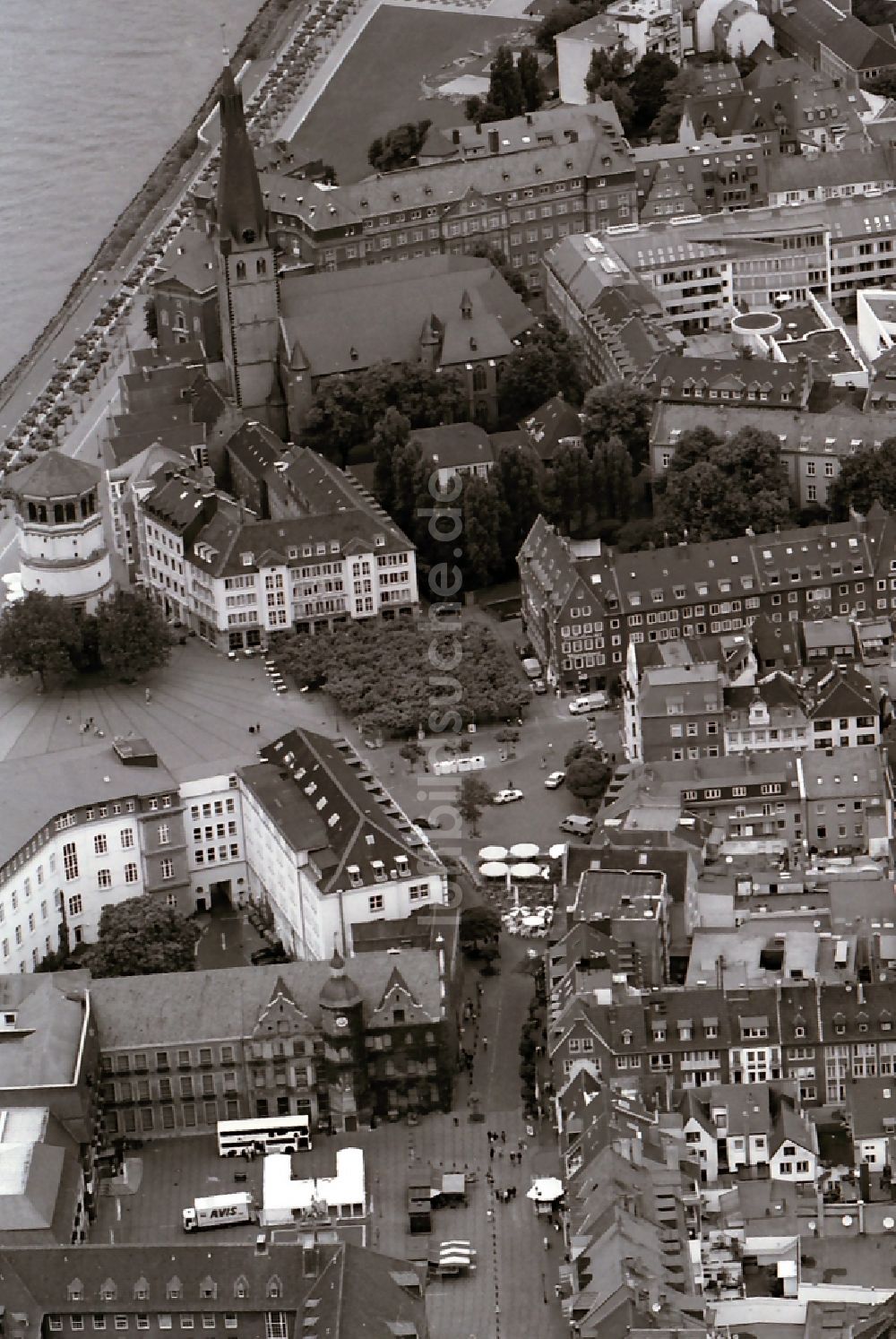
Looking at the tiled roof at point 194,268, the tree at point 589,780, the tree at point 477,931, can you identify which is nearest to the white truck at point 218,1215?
the tree at point 477,931

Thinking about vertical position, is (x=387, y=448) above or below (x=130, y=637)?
below

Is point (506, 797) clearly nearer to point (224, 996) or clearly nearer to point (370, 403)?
point (224, 996)

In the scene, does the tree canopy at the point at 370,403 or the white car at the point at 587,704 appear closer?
the white car at the point at 587,704

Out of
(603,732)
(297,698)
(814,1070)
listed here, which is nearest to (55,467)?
(297,698)

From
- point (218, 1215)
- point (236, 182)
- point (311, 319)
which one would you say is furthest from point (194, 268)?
point (218, 1215)

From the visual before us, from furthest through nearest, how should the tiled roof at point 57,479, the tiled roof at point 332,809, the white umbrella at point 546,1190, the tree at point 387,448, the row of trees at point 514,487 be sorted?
the tree at point 387,448 < the row of trees at point 514,487 < the tiled roof at point 57,479 < the tiled roof at point 332,809 < the white umbrella at point 546,1190

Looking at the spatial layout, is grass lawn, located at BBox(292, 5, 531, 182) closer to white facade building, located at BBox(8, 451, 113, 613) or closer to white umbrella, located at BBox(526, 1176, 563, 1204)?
white facade building, located at BBox(8, 451, 113, 613)

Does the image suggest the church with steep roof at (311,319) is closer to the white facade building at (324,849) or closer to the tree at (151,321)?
the tree at (151,321)

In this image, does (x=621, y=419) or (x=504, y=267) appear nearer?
(x=621, y=419)
